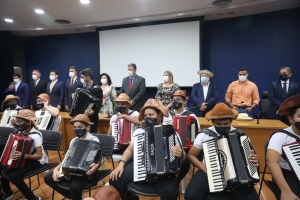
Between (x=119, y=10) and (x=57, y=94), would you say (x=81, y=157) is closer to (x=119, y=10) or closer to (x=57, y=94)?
(x=57, y=94)

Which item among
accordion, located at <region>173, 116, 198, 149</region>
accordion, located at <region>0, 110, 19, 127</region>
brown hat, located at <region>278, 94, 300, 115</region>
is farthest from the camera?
accordion, located at <region>0, 110, 19, 127</region>

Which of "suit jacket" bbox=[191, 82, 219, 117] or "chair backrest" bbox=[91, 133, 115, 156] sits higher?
"suit jacket" bbox=[191, 82, 219, 117]

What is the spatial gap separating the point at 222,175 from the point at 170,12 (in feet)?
14.8

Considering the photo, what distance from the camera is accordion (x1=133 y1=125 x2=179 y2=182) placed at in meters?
1.89

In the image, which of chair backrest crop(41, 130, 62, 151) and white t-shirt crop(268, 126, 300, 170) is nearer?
white t-shirt crop(268, 126, 300, 170)

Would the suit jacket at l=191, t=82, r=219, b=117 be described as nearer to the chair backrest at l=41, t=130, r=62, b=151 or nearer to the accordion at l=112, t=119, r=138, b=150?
the accordion at l=112, t=119, r=138, b=150

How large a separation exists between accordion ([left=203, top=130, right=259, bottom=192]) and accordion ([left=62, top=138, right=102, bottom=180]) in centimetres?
106

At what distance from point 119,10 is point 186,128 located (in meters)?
3.83

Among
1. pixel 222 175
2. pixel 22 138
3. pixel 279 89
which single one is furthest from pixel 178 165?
pixel 279 89

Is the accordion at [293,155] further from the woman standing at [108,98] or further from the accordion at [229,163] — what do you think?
the woman standing at [108,98]

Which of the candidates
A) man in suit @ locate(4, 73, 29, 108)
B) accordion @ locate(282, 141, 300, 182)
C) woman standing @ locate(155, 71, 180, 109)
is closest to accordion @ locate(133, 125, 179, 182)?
accordion @ locate(282, 141, 300, 182)

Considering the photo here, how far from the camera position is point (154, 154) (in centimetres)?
192

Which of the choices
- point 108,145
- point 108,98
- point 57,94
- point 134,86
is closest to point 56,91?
point 57,94

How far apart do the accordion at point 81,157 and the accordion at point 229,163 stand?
1057 mm
